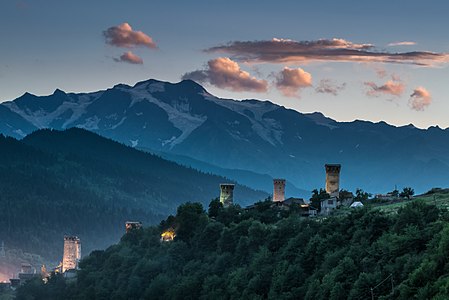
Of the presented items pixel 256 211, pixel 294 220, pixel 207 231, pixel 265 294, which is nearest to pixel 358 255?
pixel 265 294

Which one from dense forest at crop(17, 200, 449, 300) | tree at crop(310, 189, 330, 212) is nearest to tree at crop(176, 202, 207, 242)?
dense forest at crop(17, 200, 449, 300)

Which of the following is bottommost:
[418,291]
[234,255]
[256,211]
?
[418,291]

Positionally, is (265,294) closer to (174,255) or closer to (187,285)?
(187,285)

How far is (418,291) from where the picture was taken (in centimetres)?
9069

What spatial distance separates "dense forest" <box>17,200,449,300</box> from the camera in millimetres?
102812

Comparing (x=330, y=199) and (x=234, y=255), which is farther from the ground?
(x=330, y=199)

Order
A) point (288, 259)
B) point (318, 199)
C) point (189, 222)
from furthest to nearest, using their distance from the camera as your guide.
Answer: point (318, 199) → point (189, 222) → point (288, 259)

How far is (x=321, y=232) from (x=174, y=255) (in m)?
48.5

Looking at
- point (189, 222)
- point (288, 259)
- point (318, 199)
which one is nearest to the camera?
point (288, 259)

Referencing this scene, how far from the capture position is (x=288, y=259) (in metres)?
138

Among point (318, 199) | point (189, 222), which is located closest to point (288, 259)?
point (189, 222)

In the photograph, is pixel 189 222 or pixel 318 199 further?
pixel 318 199

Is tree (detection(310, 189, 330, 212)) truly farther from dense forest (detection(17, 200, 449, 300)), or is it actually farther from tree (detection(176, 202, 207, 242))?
tree (detection(176, 202, 207, 242))

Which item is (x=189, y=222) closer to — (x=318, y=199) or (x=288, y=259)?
(x=318, y=199)
